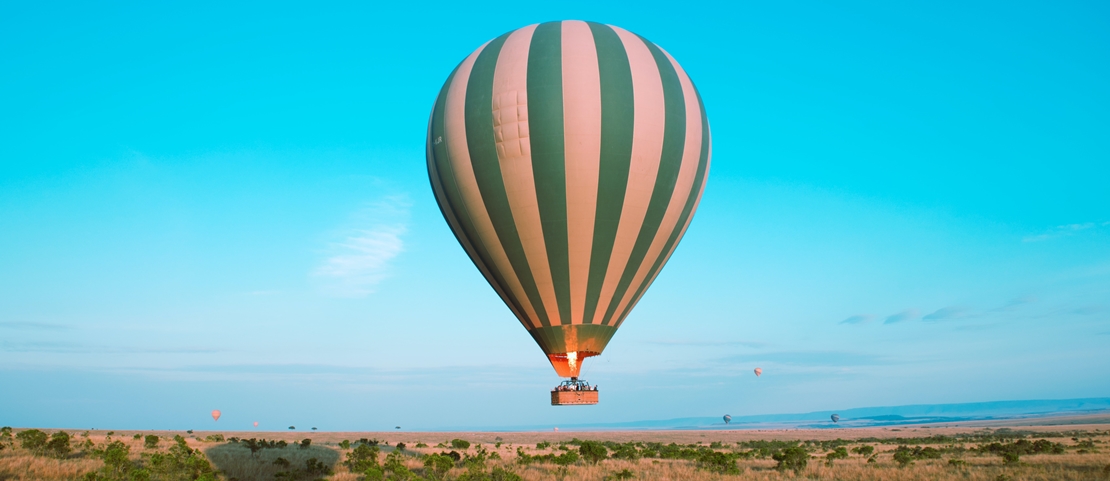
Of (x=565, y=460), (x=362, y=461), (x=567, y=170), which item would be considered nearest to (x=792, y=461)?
(x=565, y=460)

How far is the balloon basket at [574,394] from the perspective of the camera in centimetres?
2600

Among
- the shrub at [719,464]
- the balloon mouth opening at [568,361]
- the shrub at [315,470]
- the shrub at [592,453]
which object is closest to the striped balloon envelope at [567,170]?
the balloon mouth opening at [568,361]

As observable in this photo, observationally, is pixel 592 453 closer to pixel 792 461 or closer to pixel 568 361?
pixel 568 361

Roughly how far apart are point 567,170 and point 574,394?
7701 mm

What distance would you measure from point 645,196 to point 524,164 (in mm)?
4431

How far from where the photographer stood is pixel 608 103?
86.1 ft

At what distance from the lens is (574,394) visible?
26.1 meters

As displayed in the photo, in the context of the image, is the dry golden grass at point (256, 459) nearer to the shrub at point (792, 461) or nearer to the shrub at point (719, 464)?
the shrub at point (719, 464)

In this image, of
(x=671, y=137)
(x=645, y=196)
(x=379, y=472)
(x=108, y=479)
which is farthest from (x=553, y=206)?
(x=108, y=479)

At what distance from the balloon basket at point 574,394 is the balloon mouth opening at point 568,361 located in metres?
0.35

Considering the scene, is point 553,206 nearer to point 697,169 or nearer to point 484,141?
point 484,141

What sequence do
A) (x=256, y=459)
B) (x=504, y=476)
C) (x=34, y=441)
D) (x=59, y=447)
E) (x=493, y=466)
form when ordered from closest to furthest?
(x=504, y=476)
(x=59, y=447)
(x=34, y=441)
(x=493, y=466)
(x=256, y=459)

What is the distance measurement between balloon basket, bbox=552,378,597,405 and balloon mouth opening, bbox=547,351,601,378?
35 centimetres

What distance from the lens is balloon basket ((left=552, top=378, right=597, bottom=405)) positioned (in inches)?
1024
